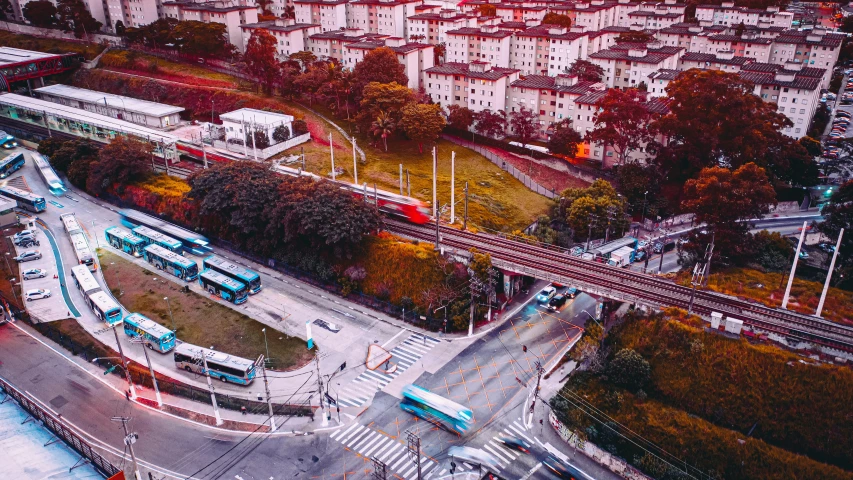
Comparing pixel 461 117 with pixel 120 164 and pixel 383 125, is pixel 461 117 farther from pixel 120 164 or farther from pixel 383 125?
pixel 120 164

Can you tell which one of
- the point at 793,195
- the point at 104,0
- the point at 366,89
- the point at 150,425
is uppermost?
the point at 104,0

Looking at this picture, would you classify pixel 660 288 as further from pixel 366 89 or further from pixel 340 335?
pixel 366 89

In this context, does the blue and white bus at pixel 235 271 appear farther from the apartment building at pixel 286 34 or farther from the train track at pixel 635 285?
the apartment building at pixel 286 34

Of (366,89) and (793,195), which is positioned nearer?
(793,195)

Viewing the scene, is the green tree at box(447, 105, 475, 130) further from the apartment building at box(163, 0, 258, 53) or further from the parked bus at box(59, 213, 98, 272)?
the apartment building at box(163, 0, 258, 53)

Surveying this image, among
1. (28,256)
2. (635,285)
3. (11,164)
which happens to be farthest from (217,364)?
(11,164)

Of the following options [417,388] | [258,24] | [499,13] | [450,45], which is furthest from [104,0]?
[417,388]
